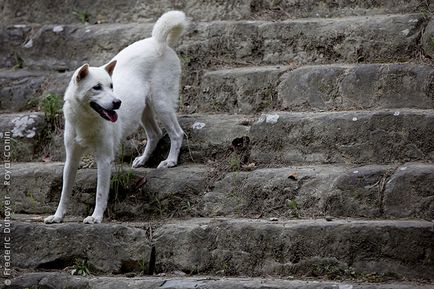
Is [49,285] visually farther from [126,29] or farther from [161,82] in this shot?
[126,29]

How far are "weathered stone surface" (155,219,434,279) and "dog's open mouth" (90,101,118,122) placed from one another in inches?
34.4

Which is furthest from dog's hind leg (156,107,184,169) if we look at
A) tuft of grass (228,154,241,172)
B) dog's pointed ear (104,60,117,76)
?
dog's pointed ear (104,60,117,76)

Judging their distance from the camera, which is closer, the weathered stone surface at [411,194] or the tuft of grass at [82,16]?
the weathered stone surface at [411,194]

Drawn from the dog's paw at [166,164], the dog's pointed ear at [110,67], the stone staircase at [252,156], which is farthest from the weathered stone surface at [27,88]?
the dog's pointed ear at [110,67]

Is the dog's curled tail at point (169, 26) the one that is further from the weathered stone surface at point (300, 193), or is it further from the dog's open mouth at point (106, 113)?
the weathered stone surface at point (300, 193)

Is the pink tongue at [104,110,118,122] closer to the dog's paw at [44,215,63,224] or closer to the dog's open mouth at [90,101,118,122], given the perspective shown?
the dog's open mouth at [90,101,118,122]

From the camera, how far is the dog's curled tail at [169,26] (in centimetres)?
633

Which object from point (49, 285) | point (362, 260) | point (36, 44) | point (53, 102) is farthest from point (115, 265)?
point (36, 44)

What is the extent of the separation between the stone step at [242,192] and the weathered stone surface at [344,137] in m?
0.21

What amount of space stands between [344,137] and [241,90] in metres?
1.26

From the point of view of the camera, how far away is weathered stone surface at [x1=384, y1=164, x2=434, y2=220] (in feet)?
17.2

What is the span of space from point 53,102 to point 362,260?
338cm

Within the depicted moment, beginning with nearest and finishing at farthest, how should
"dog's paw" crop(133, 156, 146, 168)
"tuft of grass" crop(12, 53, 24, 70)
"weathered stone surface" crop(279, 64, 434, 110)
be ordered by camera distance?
"weathered stone surface" crop(279, 64, 434, 110) < "dog's paw" crop(133, 156, 146, 168) < "tuft of grass" crop(12, 53, 24, 70)

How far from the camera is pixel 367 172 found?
550cm
